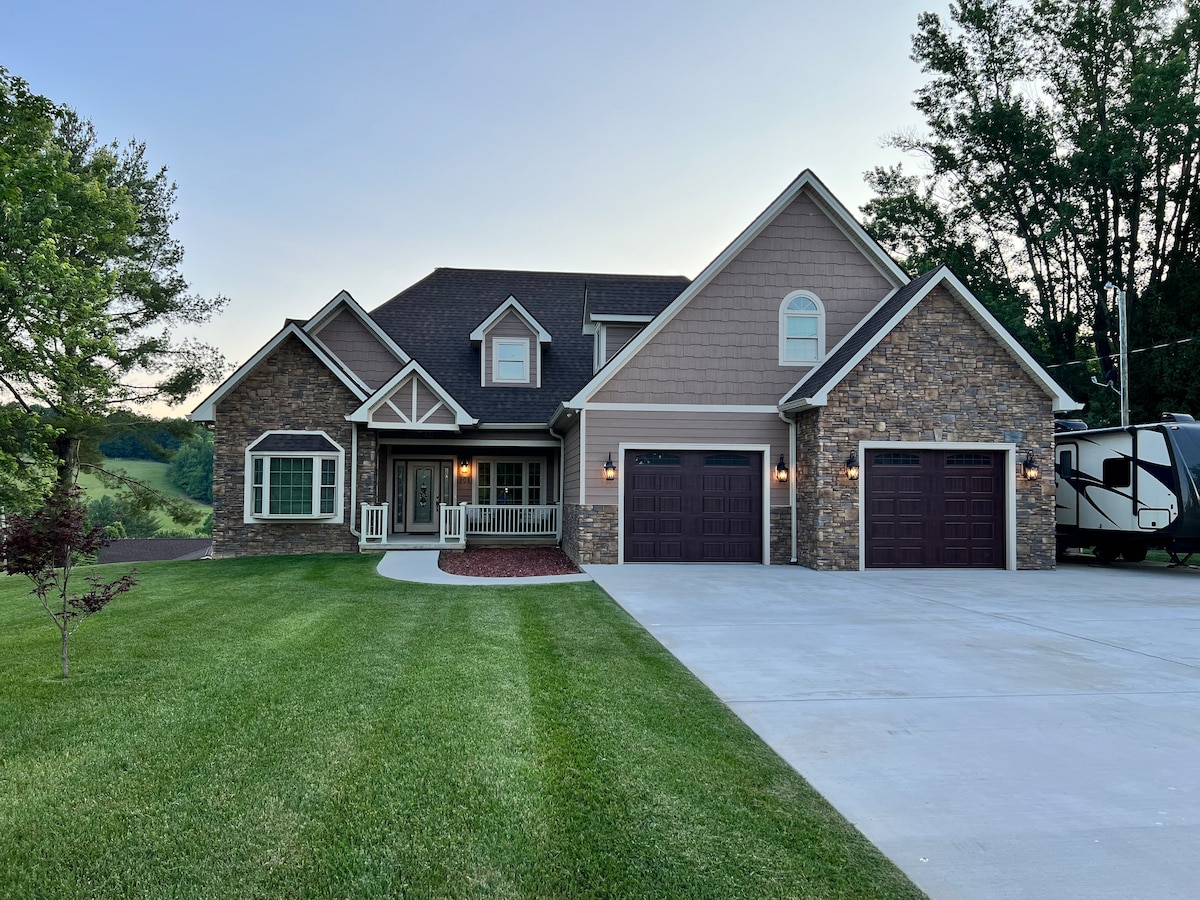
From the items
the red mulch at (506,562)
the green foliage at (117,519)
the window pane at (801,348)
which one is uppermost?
the window pane at (801,348)

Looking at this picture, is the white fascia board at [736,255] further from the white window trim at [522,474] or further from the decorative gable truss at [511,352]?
the white window trim at [522,474]

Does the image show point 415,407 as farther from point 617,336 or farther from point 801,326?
point 801,326

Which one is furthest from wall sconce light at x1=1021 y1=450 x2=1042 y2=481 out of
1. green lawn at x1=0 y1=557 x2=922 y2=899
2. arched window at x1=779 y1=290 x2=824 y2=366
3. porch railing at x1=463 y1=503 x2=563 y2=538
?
porch railing at x1=463 y1=503 x2=563 y2=538

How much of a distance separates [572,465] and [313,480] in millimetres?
6192

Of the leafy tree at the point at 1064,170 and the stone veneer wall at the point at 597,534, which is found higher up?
the leafy tree at the point at 1064,170

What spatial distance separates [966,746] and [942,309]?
11.0 m

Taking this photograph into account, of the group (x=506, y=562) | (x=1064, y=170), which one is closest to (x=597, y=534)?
(x=506, y=562)

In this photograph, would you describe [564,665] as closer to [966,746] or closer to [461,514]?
[966,746]

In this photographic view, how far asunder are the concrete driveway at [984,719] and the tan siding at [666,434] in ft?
14.0

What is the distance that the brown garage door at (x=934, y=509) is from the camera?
13617mm

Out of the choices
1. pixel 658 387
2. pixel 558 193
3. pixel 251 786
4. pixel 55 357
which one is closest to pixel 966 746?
pixel 251 786

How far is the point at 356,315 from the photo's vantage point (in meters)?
18.2

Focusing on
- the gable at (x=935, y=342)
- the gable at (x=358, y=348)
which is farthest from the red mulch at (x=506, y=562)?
the gable at (x=935, y=342)

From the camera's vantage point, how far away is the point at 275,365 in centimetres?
1647
